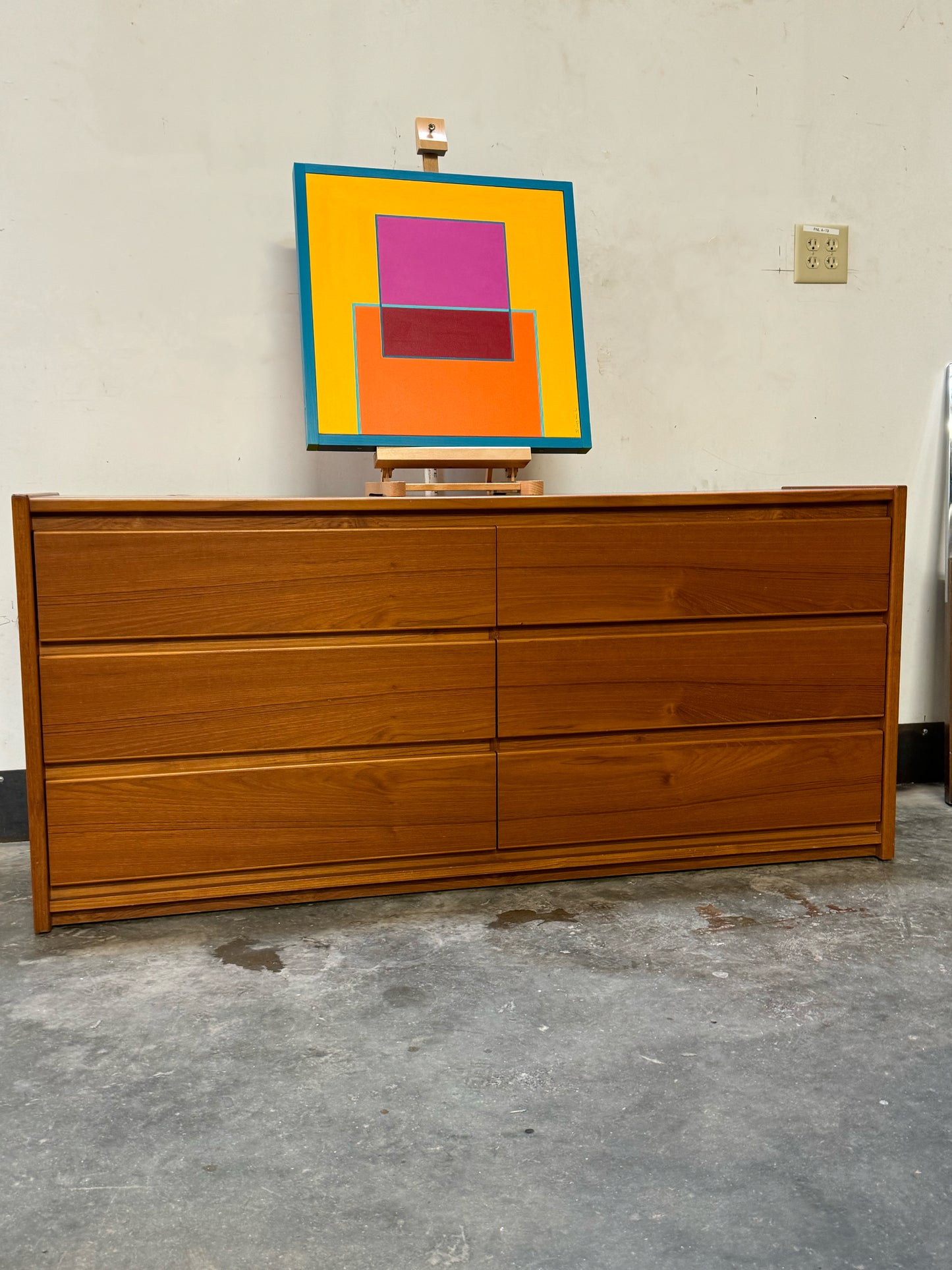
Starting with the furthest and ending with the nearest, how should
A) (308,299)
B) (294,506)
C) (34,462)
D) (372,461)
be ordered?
(372,461) → (34,462) → (308,299) → (294,506)

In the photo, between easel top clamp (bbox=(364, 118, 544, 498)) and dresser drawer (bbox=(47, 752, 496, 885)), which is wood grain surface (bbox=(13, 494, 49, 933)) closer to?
dresser drawer (bbox=(47, 752, 496, 885))

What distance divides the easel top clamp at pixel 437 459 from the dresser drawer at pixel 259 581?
17cm

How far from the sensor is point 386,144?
2398 millimetres

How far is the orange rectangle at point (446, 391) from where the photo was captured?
84.8 inches

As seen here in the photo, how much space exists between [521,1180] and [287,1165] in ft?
0.89

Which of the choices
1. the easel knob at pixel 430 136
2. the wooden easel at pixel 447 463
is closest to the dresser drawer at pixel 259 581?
the wooden easel at pixel 447 463

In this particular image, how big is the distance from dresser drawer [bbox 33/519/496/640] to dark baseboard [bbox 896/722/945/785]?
143 cm

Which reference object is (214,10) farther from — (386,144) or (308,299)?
(308,299)

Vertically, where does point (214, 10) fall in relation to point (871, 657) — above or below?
above

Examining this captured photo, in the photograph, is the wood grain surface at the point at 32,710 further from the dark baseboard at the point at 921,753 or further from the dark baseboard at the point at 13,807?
the dark baseboard at the point at 921,753

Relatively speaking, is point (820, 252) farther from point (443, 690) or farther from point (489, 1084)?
point (489, 1084)

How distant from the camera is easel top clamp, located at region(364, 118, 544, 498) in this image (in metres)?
2.10

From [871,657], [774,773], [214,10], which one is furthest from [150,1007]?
[214,10]

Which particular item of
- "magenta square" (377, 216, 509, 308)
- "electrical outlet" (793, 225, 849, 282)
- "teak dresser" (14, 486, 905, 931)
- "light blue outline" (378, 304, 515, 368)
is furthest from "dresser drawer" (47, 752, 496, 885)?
"electrical outlet" (793, 225, 849, 282)
